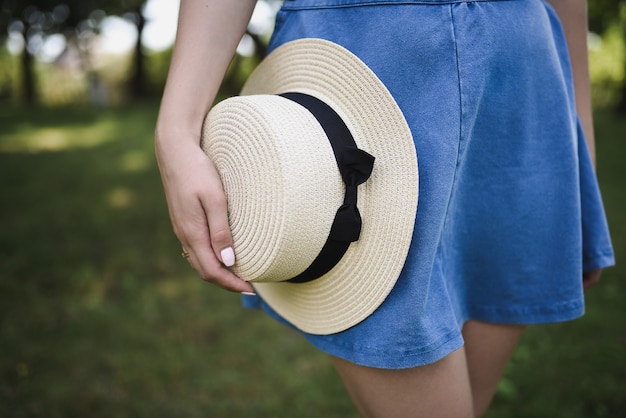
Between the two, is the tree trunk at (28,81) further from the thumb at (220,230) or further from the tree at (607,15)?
the thumb at (220,230)

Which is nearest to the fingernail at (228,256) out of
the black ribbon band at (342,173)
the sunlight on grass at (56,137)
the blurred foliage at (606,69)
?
the black ribbon band at (342,173)

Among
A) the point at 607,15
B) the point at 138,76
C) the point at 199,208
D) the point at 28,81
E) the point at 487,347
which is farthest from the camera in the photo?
the point at 28,81

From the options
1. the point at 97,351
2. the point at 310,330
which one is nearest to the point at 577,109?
the point at 310,330

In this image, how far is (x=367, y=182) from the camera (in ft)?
3.09

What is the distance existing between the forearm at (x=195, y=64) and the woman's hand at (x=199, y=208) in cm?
3

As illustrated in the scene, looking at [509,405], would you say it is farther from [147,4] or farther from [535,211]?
[147,4]

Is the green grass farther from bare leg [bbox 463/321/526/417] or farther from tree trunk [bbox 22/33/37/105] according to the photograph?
tree trunk [bbox 22/33/37/105]

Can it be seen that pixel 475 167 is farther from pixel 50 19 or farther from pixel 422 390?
pixel 50 19

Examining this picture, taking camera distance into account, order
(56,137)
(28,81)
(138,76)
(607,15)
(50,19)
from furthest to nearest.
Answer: (28,81) → (138,76) → (50,19) → (56,137) → (607,15)

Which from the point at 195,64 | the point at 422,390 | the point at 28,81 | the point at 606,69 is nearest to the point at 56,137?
the point at 195,64

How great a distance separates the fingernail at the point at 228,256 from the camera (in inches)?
36.1

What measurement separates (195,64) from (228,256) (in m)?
0.33

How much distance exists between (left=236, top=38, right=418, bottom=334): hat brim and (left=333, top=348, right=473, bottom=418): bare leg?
121 millimetres

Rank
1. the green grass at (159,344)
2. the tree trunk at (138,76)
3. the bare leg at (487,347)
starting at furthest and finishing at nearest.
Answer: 1. the tree trunk at (138,76)
2. the green grass at (159,344)
3. the bare leg at (487,347)
